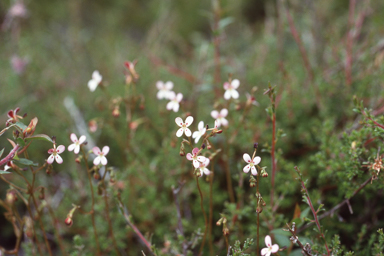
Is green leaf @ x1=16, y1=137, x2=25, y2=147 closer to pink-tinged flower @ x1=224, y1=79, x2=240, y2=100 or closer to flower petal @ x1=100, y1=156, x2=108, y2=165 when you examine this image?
flower petal @ x1=100, y1=156, x2=108, y2=165

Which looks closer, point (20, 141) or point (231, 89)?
point (20, 141)

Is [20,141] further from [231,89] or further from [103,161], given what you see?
[231,89]

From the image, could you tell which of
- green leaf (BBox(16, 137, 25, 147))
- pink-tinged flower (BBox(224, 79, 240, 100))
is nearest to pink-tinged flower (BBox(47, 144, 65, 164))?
green leaf (BBox(16, 137, 25, 147))


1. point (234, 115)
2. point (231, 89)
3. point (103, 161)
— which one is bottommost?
point (103, 161)

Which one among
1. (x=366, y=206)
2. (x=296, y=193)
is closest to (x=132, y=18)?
(x=296, y=193)

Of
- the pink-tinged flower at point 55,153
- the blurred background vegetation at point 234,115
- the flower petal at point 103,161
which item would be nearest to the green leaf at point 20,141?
the pink-tinged flower at point 55,153

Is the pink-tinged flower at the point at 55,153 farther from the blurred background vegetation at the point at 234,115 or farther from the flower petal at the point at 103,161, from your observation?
the blurred background vegetation at the point at 234,115

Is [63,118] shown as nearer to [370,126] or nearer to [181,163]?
[181,163]

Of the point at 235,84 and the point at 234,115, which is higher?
the point at 234,115

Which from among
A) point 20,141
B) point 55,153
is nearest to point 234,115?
point 55,153
